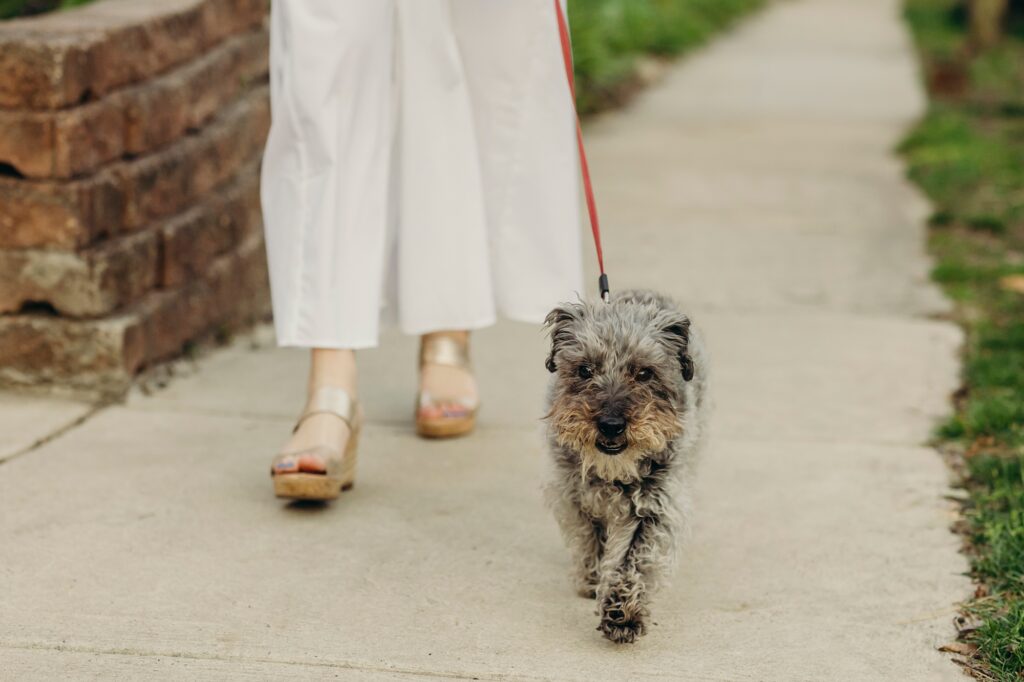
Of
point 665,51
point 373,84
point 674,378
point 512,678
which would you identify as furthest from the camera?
point 665,51

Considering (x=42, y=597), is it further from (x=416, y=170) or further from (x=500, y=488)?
(x=416, y=170)

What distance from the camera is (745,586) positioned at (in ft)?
12.8

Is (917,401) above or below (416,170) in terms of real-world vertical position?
below

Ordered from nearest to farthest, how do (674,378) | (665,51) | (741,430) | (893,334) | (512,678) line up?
(512,678), (674,378), (741,430), (893,334), (665,51)

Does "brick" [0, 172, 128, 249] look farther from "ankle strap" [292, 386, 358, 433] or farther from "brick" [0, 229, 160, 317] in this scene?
"ankle strap" [292, 386, 358, 433]

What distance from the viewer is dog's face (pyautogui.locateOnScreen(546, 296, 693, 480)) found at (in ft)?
11.3

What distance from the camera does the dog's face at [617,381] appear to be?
3449 mm

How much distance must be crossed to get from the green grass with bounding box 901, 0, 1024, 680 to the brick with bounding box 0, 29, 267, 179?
3132 millimetres

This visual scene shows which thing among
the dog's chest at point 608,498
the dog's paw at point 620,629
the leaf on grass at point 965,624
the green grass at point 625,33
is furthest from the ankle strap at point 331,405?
the green grass at point 625,33

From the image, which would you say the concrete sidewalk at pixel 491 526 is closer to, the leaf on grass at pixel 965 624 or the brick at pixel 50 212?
the leaf on grass at pixel 965 624

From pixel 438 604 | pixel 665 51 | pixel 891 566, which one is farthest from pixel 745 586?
pixel 665 51

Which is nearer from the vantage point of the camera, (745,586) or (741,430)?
(745,586)

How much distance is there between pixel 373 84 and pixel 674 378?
146cm

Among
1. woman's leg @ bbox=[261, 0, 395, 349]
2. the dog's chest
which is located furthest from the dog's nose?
woman's leg @ bbox=[261, 0, 395, 349]
